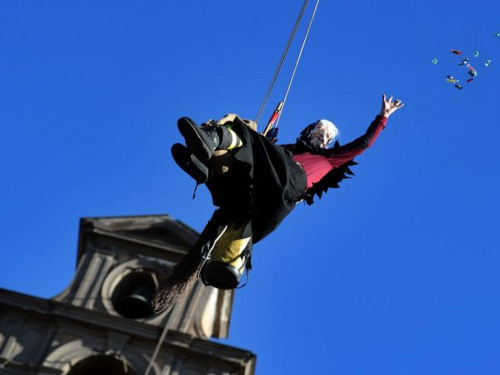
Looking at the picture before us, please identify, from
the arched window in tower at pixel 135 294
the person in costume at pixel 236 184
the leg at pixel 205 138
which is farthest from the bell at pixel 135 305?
the leg at pixel 205 138

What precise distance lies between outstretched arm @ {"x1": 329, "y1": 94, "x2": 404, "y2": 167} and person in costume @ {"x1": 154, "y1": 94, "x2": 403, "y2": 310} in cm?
23

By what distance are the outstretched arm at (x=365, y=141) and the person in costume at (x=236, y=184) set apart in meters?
0.23

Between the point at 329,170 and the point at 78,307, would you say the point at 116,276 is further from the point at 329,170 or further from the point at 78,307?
the point at 329,170

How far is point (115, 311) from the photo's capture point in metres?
20.6

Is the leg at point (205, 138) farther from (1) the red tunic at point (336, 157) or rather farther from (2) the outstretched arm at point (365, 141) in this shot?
(2) the outstretched arm at point (365, 141)

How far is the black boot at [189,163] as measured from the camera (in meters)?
6.33

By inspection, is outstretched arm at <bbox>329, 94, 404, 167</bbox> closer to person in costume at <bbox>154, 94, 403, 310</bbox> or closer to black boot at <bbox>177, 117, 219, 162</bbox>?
person in costume at <bbox>154, 94, 403, 310</bbox>

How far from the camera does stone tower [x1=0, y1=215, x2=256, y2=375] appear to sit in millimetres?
19594

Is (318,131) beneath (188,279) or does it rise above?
above

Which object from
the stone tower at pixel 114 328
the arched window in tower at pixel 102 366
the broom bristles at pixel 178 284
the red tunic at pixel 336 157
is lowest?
the broom bristles at pixel 178 284

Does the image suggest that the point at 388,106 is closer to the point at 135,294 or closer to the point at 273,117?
the point at 273,117

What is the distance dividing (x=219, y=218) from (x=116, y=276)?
48.6 feet

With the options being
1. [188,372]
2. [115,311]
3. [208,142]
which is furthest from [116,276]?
[208,142]

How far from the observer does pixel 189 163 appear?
250 inches
